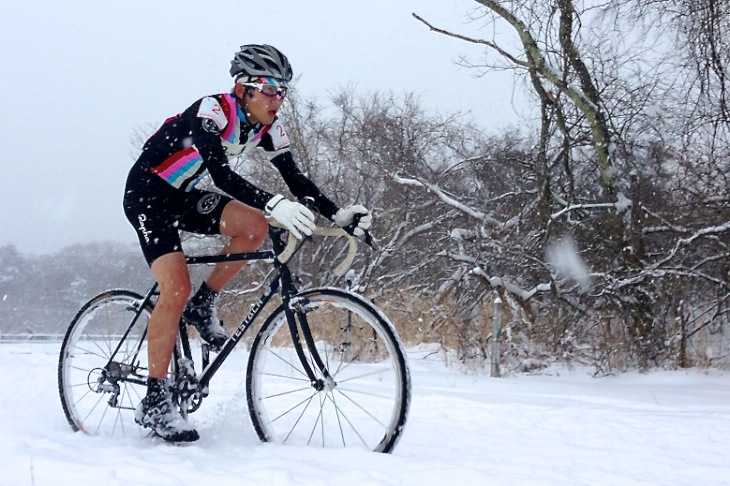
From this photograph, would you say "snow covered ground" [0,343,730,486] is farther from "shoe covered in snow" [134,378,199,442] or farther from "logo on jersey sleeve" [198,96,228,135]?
"logo on jersey sleeve" [198,96,228,135]

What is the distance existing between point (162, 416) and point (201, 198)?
3.54 feet

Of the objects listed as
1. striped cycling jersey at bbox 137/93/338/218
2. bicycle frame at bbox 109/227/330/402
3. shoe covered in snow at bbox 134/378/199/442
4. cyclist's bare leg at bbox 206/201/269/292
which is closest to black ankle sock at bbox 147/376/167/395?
shoe covered in snow at bbox 134/378/199/442

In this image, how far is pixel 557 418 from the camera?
12.7 ft

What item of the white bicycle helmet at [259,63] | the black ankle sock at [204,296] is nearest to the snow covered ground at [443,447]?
the black ankle sock at [204,296]

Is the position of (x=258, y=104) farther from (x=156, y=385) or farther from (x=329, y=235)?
(x=156, y=385)

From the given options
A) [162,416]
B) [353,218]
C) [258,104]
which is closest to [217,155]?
[258,104]

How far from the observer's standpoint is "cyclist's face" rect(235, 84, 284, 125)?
9.82 feet

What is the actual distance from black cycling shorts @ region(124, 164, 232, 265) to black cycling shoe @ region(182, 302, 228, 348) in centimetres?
33

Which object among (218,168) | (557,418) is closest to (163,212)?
(218,168)

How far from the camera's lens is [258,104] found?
9.86ft

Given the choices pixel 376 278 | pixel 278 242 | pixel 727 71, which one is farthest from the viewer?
pixel 376 278

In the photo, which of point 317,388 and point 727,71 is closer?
point 317,388

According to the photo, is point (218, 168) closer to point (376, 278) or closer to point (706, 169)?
point (706, 169)

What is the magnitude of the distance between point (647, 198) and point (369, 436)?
573 cm
